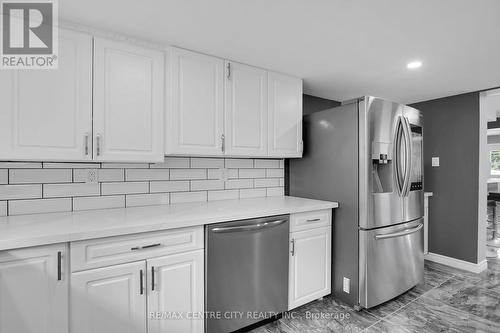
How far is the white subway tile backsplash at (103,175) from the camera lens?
1865 mm

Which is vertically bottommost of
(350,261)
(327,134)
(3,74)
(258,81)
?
(350,261)

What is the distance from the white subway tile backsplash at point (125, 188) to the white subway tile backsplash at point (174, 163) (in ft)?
0.61

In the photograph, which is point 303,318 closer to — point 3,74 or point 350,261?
point 350,261

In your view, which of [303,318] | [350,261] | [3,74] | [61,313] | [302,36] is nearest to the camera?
[61,313]

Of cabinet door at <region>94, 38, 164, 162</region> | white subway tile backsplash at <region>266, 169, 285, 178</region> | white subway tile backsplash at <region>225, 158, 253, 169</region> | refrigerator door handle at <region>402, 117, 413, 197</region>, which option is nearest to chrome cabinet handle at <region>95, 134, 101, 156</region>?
cabinet door at <region>94, 38, 164, 162</region>

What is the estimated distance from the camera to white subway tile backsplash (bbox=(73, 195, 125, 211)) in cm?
186

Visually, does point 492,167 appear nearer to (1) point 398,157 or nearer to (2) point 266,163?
(1) point 398,157

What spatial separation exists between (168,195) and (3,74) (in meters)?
1.31

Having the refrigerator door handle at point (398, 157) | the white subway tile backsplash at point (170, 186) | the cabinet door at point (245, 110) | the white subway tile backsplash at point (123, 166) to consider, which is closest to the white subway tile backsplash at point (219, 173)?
the white subway tile backsplash at point (170, 186)

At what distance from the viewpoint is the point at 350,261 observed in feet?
7.39

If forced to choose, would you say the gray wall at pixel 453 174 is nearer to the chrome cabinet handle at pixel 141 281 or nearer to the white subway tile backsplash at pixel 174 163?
the white subway tile backsplash at pixel 174 163

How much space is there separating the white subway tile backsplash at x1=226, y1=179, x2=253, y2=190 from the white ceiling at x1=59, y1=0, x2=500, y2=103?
115 cm

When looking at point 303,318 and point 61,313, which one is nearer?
point 61,313

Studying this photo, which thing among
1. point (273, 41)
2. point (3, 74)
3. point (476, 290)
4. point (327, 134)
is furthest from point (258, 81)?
point (476, 290)
